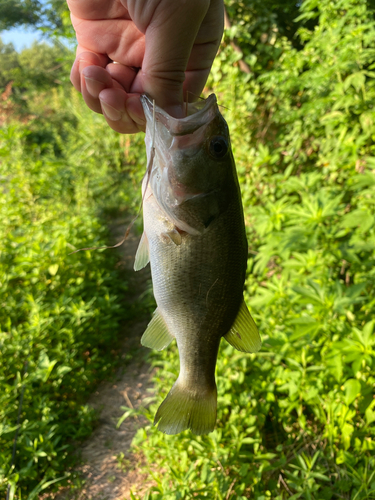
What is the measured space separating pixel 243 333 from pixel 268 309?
6.23 feet

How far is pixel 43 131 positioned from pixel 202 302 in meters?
14.4

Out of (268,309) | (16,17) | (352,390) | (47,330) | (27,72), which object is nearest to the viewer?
(352,390)

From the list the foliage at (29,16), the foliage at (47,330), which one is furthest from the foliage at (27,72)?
the foliage at (47,330)

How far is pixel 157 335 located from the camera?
1.45m

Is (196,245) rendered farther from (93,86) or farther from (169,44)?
(93,86)

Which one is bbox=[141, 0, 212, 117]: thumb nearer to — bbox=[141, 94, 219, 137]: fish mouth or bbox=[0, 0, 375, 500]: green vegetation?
bbox=[141, 94, 219, 137]: fish mouth

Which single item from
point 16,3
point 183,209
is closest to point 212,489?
point 183,209

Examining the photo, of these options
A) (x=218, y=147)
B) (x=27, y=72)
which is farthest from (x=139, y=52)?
(x=27, y=72)

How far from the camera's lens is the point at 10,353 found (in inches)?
128

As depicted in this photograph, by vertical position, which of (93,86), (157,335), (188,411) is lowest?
(188,411)

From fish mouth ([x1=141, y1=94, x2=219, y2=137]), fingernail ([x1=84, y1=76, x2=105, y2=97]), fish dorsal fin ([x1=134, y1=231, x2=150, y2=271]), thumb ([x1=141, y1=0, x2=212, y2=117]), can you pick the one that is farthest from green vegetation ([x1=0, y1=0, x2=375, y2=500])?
fingernail ([x1=84, y1=76, x2=105, y2=97])

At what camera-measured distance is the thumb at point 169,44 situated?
1250 millimetres

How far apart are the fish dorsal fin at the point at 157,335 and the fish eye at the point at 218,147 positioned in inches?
27.1

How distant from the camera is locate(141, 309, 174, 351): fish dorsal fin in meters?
1.42
